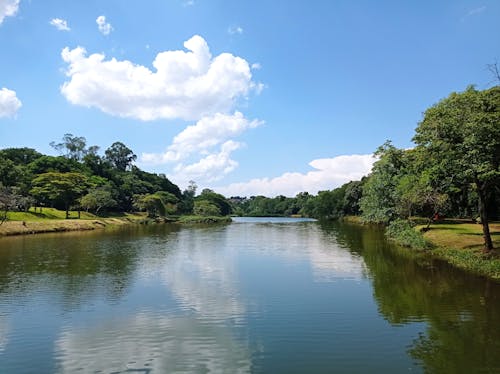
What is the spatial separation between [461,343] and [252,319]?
7.48 m

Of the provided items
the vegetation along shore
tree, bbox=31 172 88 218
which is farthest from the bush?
tree, bbox=31 172 88 218

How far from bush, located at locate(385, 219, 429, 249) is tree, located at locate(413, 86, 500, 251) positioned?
355 inches

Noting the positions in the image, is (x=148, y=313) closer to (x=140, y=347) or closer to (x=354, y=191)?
(x=140, y=347)

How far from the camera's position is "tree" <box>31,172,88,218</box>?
276 feet

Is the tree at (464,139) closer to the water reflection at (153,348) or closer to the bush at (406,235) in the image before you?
the bush at (406,235)

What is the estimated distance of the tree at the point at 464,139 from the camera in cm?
2362

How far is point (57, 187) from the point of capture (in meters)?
84.1

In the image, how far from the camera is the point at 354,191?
115 metres

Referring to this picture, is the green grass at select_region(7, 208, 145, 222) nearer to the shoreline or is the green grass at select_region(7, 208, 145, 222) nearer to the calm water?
the shoreline

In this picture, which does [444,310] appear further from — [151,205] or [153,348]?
[151,205]

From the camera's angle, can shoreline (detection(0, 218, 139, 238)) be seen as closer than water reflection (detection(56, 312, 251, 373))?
No

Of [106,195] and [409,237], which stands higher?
[106,195]

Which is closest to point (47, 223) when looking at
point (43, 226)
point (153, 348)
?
point (43, 226)

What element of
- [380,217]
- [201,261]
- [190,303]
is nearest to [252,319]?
[190,303]
